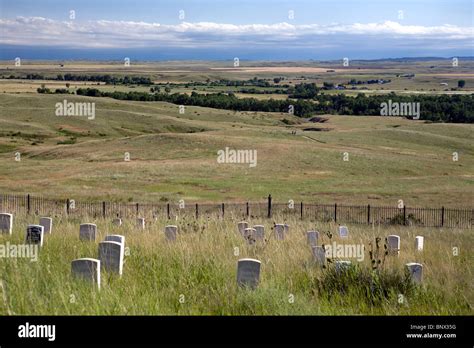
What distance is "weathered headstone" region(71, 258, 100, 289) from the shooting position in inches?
281

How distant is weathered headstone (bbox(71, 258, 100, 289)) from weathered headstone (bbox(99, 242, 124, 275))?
2.20 ft

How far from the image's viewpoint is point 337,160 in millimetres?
63219

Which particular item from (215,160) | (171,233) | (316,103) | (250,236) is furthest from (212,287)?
(316,103)

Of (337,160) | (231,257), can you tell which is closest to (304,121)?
(337,160)

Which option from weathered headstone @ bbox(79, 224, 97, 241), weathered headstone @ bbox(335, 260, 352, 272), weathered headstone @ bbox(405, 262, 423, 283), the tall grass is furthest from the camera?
weathered headstone @ bbox(79, 224, 97, 241)

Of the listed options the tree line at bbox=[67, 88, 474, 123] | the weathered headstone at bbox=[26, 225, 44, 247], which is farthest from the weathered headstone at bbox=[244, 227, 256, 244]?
the tree line at bbox=[67, 88, 474, 123]

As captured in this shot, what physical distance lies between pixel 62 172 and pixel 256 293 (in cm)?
4987

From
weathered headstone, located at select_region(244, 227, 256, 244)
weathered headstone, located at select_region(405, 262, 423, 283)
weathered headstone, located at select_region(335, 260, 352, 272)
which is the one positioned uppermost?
weathered headstone, located at select_region(335, 260, 352, 272)

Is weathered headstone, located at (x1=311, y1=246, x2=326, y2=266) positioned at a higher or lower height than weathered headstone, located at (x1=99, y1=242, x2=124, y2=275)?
lower

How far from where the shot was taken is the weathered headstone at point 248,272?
297 inches

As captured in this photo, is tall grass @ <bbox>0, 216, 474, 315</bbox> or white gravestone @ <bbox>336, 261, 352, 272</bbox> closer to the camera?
tall grass @ <bbox>0, 216, 474, 315</bbox>

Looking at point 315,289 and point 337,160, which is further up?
point 315,289

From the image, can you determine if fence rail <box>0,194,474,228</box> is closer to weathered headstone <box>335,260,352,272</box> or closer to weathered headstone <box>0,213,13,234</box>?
weathered headstone <box>0,213,13,234</box>
